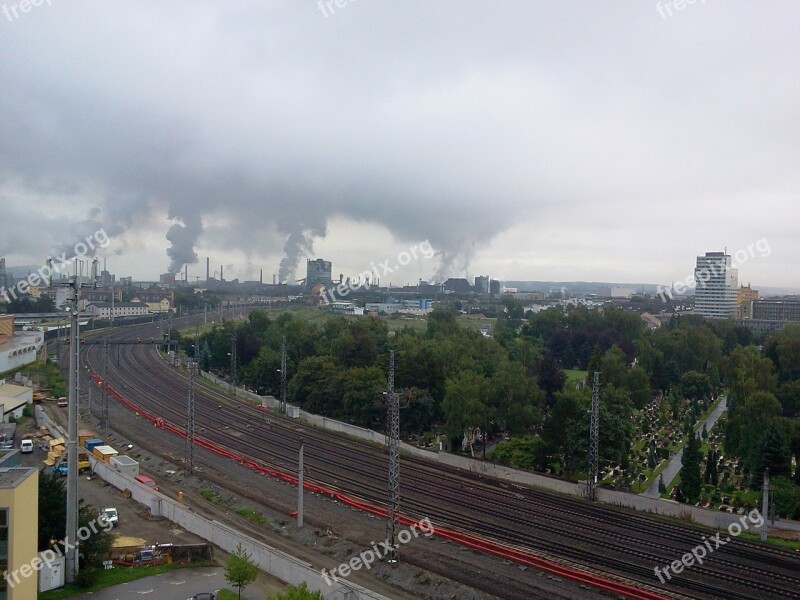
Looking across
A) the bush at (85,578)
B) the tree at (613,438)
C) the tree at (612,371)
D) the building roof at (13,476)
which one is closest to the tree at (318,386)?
the tree at (613,438)

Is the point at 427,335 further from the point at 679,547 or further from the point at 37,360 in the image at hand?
the point at 679,547

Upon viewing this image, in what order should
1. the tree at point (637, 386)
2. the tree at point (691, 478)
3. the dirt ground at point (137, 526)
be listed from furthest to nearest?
the tree at point (637, 386) < the tree at point (691, 478) < the dirt ground at point (137, 526)

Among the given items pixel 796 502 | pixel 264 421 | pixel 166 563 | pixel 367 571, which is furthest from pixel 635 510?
pixel 264 421

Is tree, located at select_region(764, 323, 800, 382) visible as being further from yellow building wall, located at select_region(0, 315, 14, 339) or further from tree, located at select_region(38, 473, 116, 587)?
yellow building wall, located at select_region(0, 315, 14, 339)

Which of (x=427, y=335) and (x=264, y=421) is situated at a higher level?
(x=427, y=335)

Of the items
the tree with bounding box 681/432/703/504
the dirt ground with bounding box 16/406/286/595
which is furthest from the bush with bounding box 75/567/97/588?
the tree with bounding box 681/432/703/504

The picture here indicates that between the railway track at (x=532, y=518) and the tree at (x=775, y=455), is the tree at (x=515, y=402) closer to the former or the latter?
the railway track at (x=532, y=518)

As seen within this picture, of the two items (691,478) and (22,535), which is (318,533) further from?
(691,478)

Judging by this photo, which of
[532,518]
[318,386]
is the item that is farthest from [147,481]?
[318,386]

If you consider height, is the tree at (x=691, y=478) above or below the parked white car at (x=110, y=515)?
above
